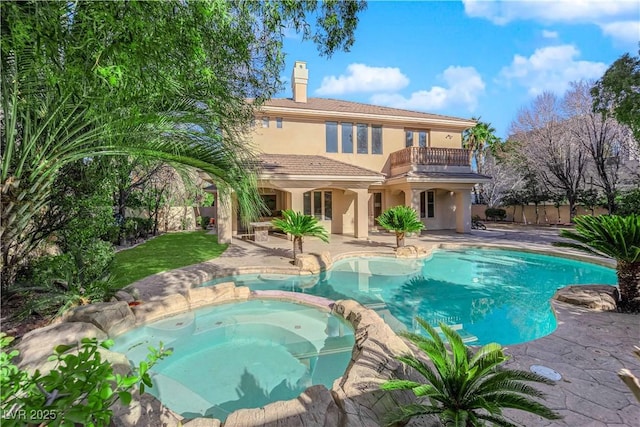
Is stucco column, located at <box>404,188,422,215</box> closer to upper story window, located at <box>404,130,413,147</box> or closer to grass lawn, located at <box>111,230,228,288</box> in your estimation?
upper story window, located at <box>404,130,413,147</box>

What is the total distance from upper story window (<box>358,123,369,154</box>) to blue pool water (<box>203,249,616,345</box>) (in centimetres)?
971

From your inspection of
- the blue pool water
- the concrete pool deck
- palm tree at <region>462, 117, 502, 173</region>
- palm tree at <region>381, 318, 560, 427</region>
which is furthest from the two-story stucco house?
palm tree at <region>381, 318, 560, 427</region>

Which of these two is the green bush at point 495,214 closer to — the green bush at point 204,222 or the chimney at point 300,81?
the chimney at point 300,81

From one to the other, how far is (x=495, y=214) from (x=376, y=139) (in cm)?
Result: 1749

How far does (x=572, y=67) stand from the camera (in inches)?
847

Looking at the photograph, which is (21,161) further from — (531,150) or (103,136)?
(531,150)

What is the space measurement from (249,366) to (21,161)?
464 cm

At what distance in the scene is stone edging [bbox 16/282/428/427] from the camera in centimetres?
312

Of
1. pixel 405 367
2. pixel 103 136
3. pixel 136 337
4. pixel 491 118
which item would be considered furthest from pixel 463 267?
pixel 491 118

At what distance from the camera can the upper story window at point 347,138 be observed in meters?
20.7

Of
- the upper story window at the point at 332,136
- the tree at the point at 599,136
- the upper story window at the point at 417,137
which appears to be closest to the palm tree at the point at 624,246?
the upper story window at the point at 332,136

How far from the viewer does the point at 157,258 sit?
12758 millimetres

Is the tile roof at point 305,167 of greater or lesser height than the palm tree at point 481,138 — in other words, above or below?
below

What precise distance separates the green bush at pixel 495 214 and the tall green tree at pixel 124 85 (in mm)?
29043
